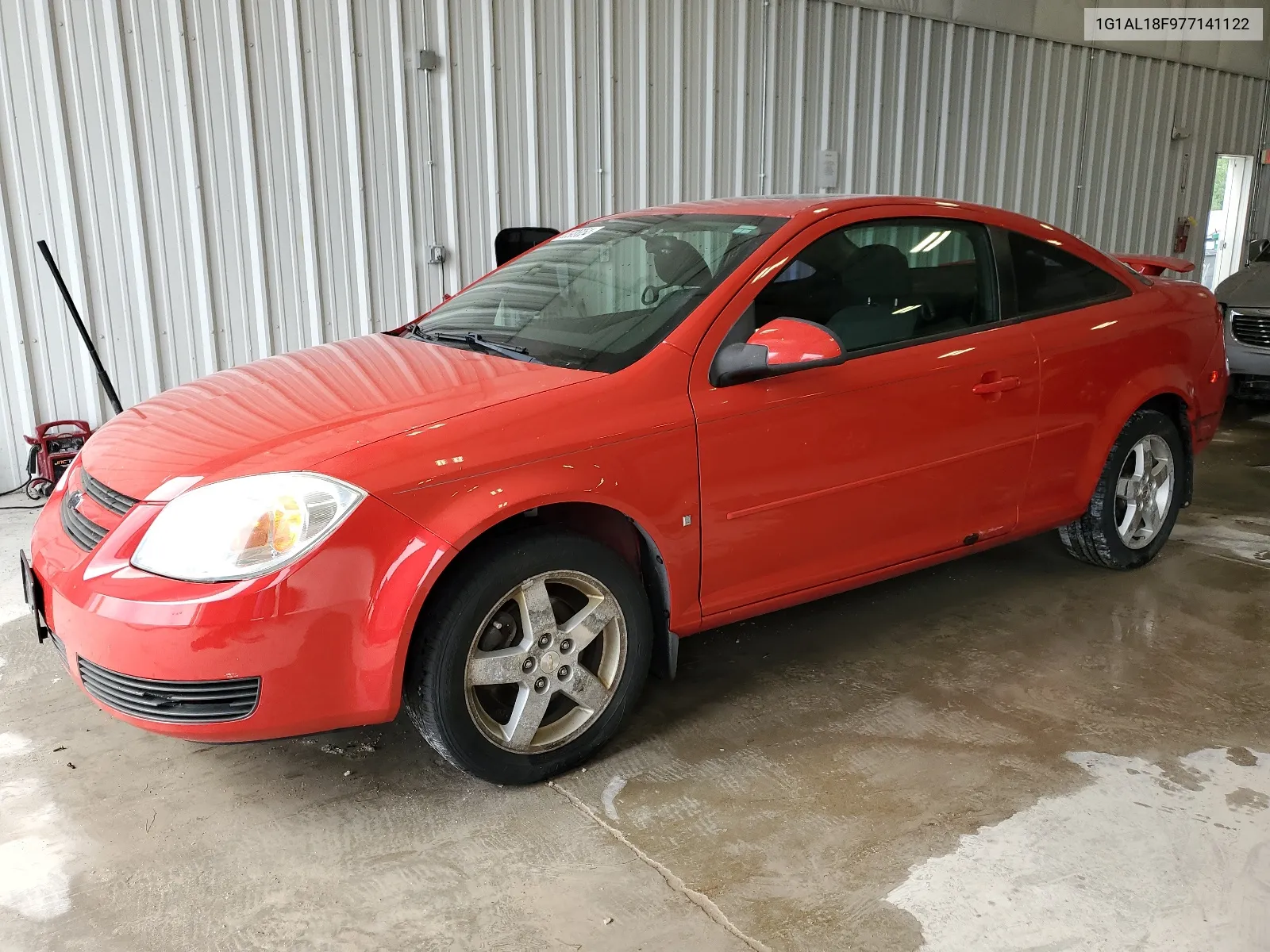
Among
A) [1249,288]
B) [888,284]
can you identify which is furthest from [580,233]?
[1249,288]

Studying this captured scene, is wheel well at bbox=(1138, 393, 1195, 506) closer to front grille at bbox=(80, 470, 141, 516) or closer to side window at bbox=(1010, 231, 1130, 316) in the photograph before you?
side window at bbox=(1010, 231, 1130, 316)

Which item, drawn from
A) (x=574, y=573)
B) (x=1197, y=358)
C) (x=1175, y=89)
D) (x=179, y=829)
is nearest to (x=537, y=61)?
(x=1197, y=358)

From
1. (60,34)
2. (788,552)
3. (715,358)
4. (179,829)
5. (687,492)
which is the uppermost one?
(60,34)

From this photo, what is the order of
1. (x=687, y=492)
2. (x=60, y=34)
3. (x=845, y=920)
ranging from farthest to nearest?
1. (x=60, y=34)
2. (x=687, y=492)
3. (x=845, y=920)

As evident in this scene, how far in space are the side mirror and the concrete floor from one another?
1006 millimetres

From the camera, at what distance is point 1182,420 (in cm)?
395

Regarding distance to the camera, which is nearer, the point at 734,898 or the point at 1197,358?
the point at 734,898

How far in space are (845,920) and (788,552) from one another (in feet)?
3.43

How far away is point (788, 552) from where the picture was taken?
2.82 meters

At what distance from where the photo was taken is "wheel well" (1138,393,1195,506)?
3.85m

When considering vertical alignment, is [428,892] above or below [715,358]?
below

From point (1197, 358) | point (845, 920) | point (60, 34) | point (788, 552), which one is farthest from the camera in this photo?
point (60, 34)

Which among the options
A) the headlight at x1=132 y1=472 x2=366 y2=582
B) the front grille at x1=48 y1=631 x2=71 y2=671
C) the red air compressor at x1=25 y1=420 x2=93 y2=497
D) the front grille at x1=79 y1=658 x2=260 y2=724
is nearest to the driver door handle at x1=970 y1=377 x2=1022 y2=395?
the headlight at x1=132 y1=472 x2=366 y2=582

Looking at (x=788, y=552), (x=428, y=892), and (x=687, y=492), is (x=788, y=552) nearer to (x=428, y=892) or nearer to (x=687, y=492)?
(x=687, y=492)
